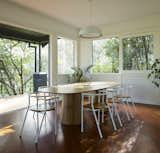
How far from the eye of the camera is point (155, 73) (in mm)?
5227

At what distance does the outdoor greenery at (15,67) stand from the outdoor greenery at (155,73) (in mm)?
3605

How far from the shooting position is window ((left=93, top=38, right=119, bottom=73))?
6.25 meters

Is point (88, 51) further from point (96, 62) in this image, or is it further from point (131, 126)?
point (131, 126)

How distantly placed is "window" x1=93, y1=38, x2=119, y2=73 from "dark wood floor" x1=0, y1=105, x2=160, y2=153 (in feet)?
9.01

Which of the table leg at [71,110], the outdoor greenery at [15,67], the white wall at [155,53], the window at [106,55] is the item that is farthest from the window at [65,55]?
the table leg at [71,110]

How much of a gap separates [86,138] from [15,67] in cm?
343

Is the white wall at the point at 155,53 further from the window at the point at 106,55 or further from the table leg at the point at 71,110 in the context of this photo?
the table leg at the point at 71,110

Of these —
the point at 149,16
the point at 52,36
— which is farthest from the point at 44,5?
the point at 149,16

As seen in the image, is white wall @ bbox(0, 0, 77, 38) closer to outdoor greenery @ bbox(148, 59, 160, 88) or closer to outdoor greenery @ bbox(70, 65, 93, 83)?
outdoor greenery @ bbox(70, 65, 93, 83)

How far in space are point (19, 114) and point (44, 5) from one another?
2681 mm

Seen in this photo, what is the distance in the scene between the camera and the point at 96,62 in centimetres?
675

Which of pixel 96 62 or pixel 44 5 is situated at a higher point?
pixel 44 5

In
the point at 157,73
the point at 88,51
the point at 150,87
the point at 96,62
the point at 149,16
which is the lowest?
the point at 150,87

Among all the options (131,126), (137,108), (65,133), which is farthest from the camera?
(137,108)
